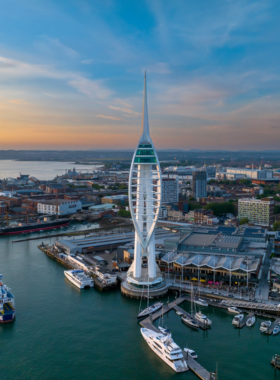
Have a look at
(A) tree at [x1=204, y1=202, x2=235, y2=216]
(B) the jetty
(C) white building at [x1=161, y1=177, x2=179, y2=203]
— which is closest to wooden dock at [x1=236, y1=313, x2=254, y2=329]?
(B) the jetty

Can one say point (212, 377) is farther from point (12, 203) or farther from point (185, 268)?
point (12, 203)

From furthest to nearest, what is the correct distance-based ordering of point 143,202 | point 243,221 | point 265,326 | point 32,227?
point 243,221 → point 32,227 → point 143,202 → point 265,326

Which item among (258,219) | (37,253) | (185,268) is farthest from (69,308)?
(258,219)

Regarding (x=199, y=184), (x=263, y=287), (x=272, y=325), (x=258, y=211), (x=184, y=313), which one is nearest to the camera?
(x=272, y=325)

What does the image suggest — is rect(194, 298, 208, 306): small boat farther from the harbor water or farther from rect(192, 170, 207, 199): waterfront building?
rect(192, 170, 207, 199): waterfront building

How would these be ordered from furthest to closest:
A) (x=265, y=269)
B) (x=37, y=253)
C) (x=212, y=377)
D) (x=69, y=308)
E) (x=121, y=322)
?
(x=37, y=253), (x=265, y=269), (x=69, y=308), (x=121, y=322), (x=212, y=377)

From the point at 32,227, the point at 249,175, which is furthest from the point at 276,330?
the point at 249,175

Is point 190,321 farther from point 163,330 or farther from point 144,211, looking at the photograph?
point 144,211
